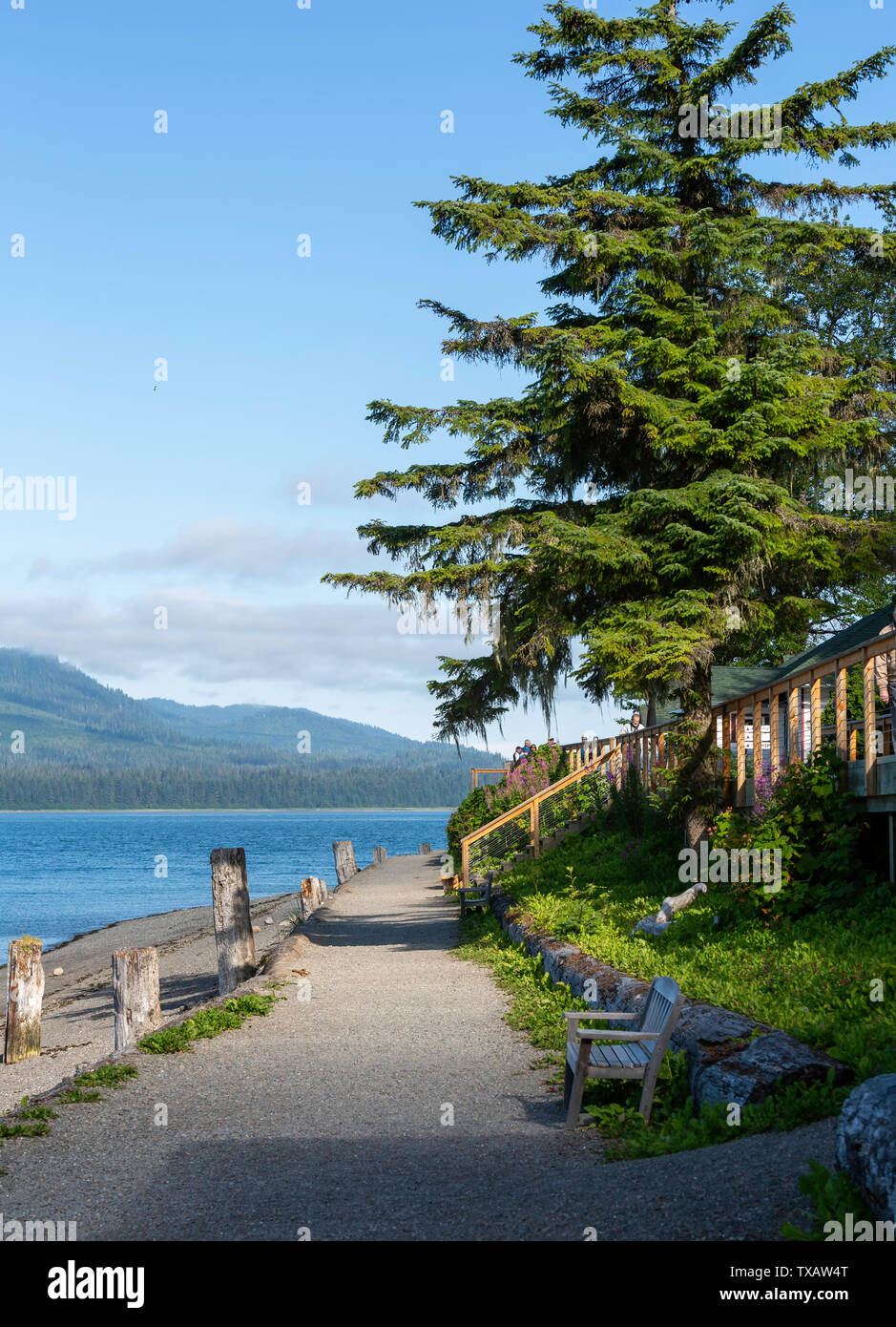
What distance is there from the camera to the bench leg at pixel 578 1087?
659 centimetres

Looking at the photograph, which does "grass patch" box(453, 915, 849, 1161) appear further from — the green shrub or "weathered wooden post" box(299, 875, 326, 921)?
"weathered wooden post" box(299, 875, 326, 921)

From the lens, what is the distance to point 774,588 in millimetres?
14234

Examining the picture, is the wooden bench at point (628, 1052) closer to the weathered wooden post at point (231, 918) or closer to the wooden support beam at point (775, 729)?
the wooden support beam at point (775, 729)

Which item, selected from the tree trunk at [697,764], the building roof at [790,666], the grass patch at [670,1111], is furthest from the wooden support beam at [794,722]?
the grass patch at [670,1111]

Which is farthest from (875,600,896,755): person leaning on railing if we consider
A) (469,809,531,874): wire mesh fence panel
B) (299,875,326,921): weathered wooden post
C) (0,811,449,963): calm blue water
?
(0,811,449,963): calm blue water

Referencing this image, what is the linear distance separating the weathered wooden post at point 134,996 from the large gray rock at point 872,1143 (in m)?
9.29

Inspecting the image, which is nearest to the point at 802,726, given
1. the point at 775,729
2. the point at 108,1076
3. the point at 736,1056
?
the point at 775,729

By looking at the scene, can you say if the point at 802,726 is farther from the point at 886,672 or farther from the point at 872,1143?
the point at 872,1143

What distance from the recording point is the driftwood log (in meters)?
11.3

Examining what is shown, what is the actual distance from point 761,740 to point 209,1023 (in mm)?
7739

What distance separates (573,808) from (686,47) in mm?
12382
